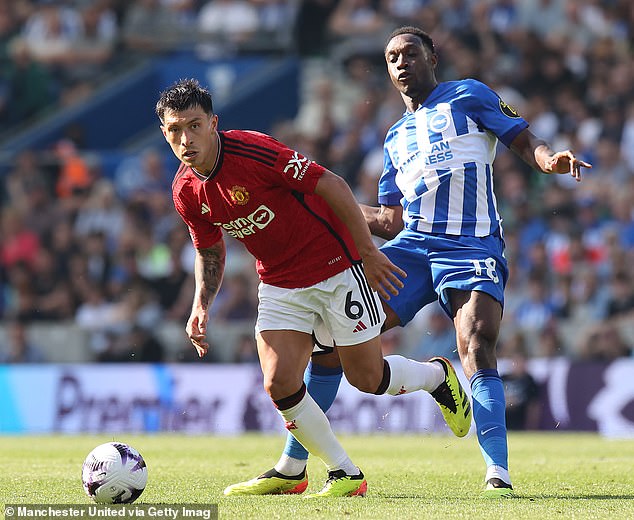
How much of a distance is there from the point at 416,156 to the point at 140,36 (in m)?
15.1

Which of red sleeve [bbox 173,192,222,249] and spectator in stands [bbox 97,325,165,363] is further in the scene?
spectator in stands [bbox 97,325,165,363]

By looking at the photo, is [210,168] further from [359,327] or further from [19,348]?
[19,348]

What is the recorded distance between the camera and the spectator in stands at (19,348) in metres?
16.7

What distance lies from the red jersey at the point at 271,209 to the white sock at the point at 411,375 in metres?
0.77

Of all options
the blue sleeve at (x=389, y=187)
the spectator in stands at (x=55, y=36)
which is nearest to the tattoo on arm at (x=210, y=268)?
the blue sleeve at (x=389, y=187)

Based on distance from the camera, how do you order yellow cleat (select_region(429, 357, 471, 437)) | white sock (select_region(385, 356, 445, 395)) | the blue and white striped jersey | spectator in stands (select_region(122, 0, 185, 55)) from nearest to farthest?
white sock (select_region(385, 356, 445, 395)) → the blue and white striped jersey → yellow cleat (select_region(429, 357, 471, 437)) → spectator in stands (select_region(122, 0, 185, 55))

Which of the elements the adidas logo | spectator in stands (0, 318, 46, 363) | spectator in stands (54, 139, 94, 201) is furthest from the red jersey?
spectator in stands (54, 139, 94, 201)

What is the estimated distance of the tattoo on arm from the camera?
7.54m

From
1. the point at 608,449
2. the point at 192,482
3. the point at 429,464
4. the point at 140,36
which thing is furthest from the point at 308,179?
the point at 140,36

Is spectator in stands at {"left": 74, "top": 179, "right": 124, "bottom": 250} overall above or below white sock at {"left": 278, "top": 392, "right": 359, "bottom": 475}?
above

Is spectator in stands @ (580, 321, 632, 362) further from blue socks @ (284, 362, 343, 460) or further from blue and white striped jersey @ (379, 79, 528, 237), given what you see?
blue socks @ (284, 362, 343, 460)

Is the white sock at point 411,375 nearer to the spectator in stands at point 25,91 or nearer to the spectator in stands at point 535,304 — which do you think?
the spectator in stands at point 535,304

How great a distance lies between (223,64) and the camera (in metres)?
→ 21.4

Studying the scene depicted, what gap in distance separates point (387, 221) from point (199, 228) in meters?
1.51
